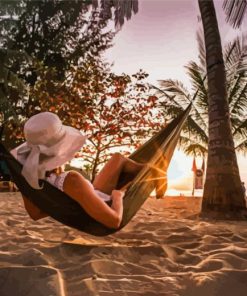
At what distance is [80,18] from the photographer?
11805 millimetres

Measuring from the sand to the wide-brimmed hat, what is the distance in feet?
1.40

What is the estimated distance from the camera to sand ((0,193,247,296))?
179 cm

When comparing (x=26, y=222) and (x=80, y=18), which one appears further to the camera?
(x=80, y=18)

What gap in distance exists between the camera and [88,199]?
2072 millimetres

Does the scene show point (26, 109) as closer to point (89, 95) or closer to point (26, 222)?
point (89, 95)

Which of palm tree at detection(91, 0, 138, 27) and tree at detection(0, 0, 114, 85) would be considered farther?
tree at detection(0, 0, 114, 85)

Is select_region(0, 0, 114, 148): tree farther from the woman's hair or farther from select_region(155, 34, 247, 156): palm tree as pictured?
the woman's hair

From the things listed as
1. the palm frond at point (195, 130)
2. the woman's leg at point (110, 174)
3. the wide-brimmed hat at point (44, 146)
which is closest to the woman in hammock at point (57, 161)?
the wide-brimmed hat at point (44, 146)

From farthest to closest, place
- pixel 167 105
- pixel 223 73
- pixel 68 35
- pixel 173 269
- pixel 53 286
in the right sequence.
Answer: pixel 68 35 < pixel 167 105 < pixel 223 73 < pixel 173 269 < pixel 53 286

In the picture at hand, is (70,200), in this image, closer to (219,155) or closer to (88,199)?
(88,199)

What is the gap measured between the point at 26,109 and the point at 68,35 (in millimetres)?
2443

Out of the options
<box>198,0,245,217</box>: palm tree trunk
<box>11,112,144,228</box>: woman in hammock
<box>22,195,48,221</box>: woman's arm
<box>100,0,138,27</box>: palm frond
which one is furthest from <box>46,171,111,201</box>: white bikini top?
<box>100,0,138,27</box>: palm frond

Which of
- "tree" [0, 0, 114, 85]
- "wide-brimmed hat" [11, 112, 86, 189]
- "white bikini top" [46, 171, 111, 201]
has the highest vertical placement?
"tree" [0, 0, 114, 85]

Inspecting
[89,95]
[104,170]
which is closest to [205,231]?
[104,170]
